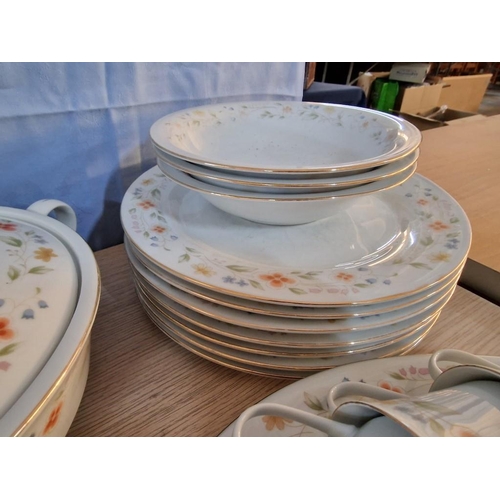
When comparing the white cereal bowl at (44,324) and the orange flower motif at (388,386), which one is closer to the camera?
the white cereal bowl at (44,324)

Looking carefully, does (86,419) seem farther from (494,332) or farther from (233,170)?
(494,332)

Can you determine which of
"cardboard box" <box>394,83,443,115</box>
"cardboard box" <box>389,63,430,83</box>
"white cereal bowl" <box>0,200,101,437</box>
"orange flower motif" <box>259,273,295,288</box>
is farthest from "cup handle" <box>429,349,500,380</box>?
"cardboard box" <box>389,63,430,83</box>

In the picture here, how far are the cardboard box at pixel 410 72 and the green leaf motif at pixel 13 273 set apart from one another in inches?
88.0

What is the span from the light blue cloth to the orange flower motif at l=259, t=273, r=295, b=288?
1.00ft

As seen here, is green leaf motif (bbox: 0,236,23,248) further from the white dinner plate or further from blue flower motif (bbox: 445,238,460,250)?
blue flower motif (bbox: 445,238,460,250)

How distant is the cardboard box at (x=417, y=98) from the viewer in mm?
2023

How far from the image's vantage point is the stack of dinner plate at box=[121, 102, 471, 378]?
29cm

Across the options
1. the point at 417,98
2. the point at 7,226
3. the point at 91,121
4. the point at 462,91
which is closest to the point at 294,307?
the point at 7,226

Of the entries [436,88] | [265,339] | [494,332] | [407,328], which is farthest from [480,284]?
[436,88]

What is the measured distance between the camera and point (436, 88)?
2.13 metres

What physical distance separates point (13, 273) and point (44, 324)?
0.06 m

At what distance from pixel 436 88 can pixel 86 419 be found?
7.87 ft

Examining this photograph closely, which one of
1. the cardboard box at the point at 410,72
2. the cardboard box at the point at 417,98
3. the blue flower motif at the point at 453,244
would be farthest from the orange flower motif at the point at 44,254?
the cardboard box at the point at 410,72

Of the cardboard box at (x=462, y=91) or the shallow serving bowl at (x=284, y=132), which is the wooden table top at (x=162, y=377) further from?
the cardboard box at (x=462, y=91)
